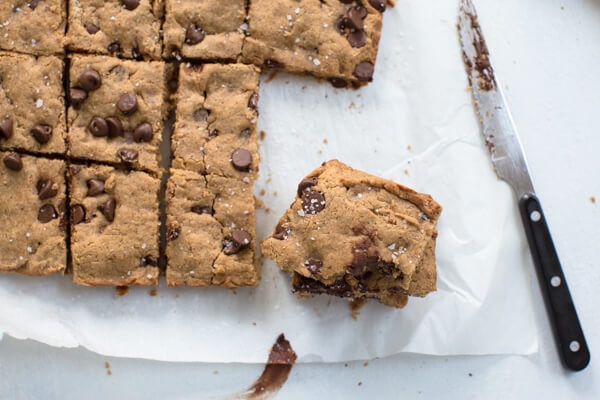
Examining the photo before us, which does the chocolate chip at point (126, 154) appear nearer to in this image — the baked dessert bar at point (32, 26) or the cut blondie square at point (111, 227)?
the cut blondie square at point (111, 227)

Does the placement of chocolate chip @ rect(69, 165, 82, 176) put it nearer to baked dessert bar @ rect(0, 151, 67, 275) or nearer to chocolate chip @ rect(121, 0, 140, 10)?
baked dessert bar @ rect(0, 151, 67, 275)

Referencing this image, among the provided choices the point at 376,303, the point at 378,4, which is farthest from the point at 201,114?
the point at 376,303

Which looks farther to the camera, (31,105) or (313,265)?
(31,105)

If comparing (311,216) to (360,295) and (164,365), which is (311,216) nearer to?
→ (360,295)

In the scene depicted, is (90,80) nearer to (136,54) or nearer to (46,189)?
(136,54)

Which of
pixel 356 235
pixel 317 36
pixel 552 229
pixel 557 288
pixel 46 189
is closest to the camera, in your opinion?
pixel 356 235

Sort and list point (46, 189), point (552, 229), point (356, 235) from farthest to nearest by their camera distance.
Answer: point (552, 229) < point (46, 189) < point (356, 235)

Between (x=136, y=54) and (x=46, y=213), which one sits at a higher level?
(x=136, y=54)

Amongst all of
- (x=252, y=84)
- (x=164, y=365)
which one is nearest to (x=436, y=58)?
(x=252, y=84)
